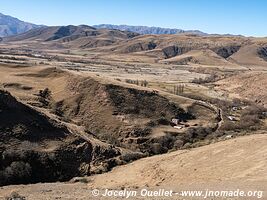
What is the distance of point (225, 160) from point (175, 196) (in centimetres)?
1454

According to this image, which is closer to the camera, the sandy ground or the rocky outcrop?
the sandy ground

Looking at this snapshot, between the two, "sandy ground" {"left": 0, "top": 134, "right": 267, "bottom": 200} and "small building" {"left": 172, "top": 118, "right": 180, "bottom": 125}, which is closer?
"sandy ground" {"left": 0, "top": 134, "right": 267, "bottom": 200}

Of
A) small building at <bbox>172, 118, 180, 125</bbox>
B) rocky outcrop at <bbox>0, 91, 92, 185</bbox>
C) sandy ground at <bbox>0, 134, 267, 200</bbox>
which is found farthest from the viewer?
small building at <bbox>172, 118, 180, 125</bbox>

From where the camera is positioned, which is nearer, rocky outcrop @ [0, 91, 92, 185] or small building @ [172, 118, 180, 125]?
rocky outcrop @ [0, 91, 92, 185]

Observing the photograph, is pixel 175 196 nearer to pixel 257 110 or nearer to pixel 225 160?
pixel 225 160

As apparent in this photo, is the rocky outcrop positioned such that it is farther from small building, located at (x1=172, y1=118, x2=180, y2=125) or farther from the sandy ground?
small building, located at (x1=172, y1=118, x2=180, y2=125)

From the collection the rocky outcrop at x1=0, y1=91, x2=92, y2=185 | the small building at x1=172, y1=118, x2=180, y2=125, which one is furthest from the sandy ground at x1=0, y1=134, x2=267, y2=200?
the small building at x1=172, y1=118, x2=180, y2=125

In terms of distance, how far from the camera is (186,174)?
36969 millimetres

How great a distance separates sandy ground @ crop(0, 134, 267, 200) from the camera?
96.9 feet

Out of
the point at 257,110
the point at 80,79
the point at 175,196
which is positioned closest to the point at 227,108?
the point at 257,110

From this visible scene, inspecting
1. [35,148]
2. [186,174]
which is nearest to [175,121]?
[35,148]

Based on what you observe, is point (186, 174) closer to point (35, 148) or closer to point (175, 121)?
point (35, 148)

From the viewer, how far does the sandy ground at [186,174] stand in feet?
96.9

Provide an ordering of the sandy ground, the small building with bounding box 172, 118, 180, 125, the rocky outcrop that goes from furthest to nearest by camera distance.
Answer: the small building with bounding box 172, 118, 180, 125, the rocky outcrop, the sandy ground
